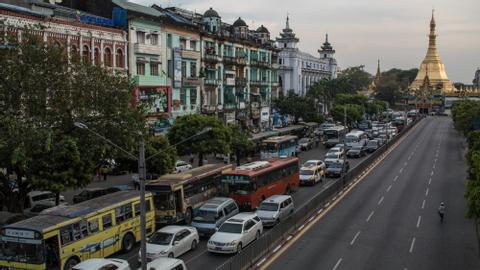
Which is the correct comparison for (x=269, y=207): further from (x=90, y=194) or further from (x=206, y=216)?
(x=90, y=194)

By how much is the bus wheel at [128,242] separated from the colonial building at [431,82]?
156m

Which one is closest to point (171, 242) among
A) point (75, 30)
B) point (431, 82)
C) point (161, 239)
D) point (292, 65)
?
point (161, 239)

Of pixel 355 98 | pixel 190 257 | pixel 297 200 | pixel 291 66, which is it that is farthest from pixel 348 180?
pixel 291 66

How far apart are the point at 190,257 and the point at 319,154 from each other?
44.5 m

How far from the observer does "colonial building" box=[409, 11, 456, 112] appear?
6742 inches

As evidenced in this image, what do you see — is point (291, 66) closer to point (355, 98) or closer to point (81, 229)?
point (355, 98)

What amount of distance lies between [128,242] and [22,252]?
621cm

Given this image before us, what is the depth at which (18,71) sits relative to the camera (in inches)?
1099

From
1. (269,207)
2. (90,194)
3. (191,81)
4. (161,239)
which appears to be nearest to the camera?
(161,239)

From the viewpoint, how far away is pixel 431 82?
605ft

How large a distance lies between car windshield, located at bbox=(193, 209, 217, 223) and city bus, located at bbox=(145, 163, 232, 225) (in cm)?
174

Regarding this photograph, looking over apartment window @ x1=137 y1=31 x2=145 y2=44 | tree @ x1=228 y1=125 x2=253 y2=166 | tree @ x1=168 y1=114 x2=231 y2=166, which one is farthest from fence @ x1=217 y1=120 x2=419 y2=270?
apartment window @ x1=137 y1=31 x2=145 y2=44

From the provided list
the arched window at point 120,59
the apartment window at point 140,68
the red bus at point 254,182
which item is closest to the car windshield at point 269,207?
the red bus at point 254,182

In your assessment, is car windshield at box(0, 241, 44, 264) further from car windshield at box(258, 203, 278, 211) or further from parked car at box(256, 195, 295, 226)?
car windshield at box(258, 203, 278, 211)
